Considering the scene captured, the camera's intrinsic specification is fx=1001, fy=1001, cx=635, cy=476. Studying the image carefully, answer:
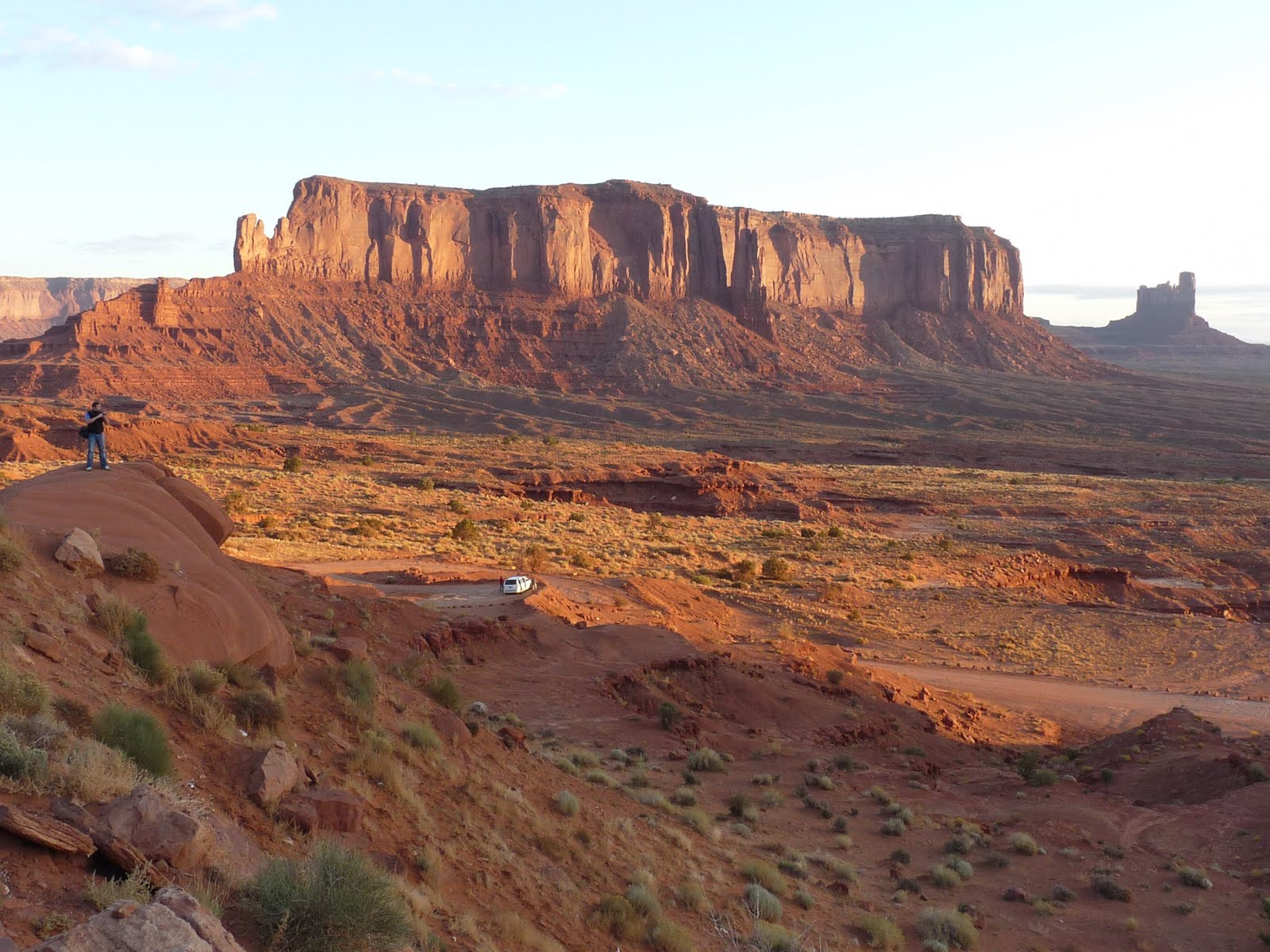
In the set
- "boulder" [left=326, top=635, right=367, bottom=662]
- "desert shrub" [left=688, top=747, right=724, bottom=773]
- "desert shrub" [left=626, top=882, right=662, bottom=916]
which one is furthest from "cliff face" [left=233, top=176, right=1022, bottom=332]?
"desert shrub" [left=626, top=882, right=662, bottom=916]

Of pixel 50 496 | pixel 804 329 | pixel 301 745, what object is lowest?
pixel 301 745

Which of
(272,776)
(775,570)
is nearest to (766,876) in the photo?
(272,776)

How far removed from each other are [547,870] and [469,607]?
13.2 meters

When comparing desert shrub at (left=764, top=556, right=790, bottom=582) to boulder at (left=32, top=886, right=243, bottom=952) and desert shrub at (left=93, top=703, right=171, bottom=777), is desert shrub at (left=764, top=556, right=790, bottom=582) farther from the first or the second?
boulder at (left=32, top=886, right=243, bottom=952)

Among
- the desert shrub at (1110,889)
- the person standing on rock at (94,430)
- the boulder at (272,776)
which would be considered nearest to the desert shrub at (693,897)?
the boulder at (272,776)

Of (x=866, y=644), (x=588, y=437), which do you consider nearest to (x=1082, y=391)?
(x=588, y=437)

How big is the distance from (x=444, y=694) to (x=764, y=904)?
5.78 meters

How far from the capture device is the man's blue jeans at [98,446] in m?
16.0

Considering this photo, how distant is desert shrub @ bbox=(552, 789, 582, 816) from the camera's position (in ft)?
34.0

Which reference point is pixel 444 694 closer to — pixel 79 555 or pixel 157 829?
pixel 79 555

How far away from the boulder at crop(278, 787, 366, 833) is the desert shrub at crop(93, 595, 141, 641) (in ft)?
7.90

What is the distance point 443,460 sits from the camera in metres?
58.8

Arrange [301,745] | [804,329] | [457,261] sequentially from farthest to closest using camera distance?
[804,329] < [457,261] < [301,745]

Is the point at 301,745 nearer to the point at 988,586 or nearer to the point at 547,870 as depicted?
the point at 547,870
